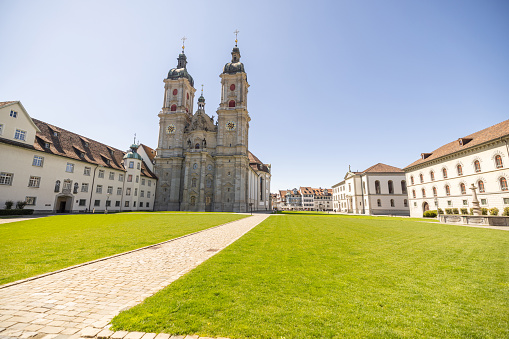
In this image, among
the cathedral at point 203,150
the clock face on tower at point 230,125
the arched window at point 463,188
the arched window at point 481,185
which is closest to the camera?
the arched window at point 481,185

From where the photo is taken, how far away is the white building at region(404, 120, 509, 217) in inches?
1122

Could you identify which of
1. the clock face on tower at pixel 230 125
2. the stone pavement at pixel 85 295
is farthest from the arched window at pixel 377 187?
the stone pavement at pixel 85 295

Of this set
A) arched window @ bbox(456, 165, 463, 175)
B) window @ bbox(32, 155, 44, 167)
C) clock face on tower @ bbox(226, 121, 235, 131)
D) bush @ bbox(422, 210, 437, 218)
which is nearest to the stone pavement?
window @ bbox(32, 155, 44, 167)

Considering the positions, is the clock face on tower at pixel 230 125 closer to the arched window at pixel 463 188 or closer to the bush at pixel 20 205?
the bush at pixel 20 205

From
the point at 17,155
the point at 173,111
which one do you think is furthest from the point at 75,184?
the point at 173,111

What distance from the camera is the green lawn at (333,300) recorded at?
3.38 metres

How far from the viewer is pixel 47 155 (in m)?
30.7

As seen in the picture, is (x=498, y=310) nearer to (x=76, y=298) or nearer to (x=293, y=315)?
(x=293, y=315)

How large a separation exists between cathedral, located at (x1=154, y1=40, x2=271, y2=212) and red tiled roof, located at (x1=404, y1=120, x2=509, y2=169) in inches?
1575

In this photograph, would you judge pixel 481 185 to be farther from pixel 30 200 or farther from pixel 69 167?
pixel 30 200

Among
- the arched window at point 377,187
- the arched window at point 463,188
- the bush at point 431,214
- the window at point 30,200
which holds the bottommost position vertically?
the bush at point 431,214

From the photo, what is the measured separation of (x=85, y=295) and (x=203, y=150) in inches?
1995

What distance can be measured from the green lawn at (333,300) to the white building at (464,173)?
104ft

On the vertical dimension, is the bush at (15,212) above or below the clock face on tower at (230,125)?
below
